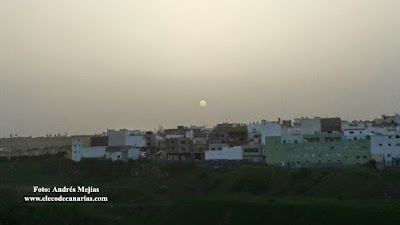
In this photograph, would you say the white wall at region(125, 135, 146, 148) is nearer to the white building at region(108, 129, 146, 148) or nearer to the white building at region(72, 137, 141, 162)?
the white building at region(108, 129, 146, 148)

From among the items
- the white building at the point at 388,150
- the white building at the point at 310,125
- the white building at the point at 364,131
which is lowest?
the white building at the point at 388,150

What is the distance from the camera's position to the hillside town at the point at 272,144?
48.2m

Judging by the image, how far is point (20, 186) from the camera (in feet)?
166

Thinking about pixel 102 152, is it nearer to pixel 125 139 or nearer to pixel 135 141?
pixel 125 139

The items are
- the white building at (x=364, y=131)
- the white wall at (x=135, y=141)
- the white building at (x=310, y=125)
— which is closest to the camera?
the white building at (x=364, y=131)

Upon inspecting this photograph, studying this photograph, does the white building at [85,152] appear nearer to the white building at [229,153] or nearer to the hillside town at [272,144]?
the hillside town at [272,144]

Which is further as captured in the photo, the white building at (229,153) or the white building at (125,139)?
the white building at (125,139)

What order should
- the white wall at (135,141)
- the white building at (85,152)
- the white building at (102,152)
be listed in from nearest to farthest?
the white building at (102,152) → the white building at (85,152) → the white wall at (135,141)

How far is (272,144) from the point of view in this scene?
52.5 metres

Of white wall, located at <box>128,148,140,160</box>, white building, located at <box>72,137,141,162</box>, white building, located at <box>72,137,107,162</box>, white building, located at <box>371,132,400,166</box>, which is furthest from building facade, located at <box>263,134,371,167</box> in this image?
white building, located at <box>72,137,107,162</box>

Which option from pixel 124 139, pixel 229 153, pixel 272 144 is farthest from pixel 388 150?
pixel 124 139

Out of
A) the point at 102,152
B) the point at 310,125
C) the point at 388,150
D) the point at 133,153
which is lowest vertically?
the point at 388,150

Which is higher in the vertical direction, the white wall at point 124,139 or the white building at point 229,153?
the white wall at point 124,139

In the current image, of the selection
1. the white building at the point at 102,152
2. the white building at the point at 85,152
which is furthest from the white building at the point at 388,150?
the white building at the point at 85,152
